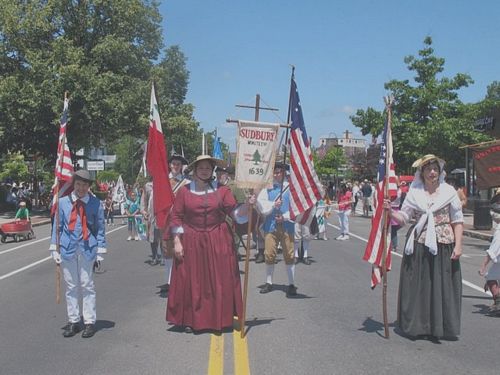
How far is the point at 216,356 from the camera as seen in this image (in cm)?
550

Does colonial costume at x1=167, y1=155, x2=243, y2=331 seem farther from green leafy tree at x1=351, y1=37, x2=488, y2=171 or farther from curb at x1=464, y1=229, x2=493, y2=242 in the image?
green leafy tree at x1=351, y1=37, x2=488, y2=171

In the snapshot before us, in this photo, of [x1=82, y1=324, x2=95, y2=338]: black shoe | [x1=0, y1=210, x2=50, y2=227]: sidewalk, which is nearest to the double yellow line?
[x1=82, y1=324, x2=95, y2=338]: black shoe

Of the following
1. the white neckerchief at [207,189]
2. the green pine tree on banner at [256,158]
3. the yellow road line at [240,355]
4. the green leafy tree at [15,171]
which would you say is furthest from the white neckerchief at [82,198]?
the green leafy tree at [15,171]

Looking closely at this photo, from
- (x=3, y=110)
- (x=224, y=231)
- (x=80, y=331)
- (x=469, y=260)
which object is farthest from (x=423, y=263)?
(x=3, y=110)

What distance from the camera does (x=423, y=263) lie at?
6176 mm

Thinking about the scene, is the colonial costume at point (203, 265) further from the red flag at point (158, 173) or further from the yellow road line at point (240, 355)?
the red flag at point (158, 173)

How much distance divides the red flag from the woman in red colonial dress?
2.42 ft

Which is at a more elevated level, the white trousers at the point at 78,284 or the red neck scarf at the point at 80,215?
the red neck scarf at the point at 80,215

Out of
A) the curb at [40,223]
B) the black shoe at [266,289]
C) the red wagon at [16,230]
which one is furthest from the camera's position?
the curb at [40,223]

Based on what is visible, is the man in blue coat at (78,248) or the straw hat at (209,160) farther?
the straw hat at (209,160)

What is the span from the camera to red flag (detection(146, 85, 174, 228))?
716 cm

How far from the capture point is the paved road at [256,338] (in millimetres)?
5246

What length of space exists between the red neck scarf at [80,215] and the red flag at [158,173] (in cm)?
102

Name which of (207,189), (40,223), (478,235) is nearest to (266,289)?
(207,189)
